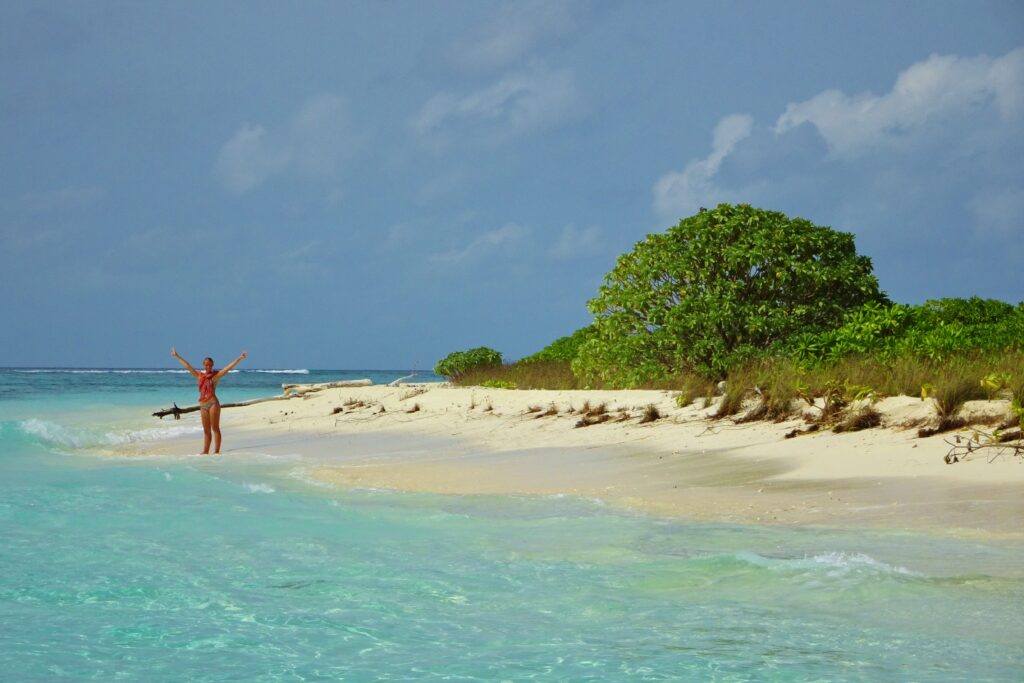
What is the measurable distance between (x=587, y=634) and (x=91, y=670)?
2.66 metres

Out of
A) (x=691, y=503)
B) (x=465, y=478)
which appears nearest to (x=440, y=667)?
(x=691, y=503)

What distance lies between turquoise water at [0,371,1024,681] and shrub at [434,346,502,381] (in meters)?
23.0

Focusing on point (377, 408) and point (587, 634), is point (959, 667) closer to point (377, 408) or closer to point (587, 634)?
point (587, 634)

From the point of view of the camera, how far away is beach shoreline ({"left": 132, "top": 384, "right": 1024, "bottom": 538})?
8516mm

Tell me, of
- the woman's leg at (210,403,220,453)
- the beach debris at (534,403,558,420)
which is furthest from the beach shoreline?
the woman's leg at (210,403,220,453)

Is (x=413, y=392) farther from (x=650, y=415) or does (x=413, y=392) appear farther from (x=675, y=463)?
(x=675, y=463)

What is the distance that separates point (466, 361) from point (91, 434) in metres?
13.0

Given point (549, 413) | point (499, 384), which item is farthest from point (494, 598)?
point (499, 384)

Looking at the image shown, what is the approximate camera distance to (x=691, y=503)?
9.28 m

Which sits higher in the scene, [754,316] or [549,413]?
[754,316]

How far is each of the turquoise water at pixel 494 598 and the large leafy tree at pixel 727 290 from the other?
1014cm

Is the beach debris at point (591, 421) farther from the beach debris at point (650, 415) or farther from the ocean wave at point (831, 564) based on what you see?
the ocean wave at point (831, 564)

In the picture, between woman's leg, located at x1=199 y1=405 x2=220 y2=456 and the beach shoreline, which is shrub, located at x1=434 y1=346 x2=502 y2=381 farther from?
woman's leg, located at x1=199 y1=405 x2=220 y2=456

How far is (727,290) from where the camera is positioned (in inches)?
754
